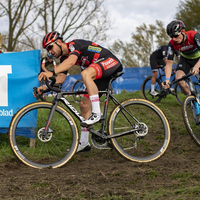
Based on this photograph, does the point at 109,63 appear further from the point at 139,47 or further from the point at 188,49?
the point at 139,47

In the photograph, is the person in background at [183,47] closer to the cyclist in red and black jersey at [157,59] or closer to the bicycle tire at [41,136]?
the bicycle tire at [41,136]

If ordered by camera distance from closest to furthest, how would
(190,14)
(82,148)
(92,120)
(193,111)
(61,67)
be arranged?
(61,67)
(92,120)
(82,148)
(193,111)
(190,14)

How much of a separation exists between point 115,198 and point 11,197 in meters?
0.99

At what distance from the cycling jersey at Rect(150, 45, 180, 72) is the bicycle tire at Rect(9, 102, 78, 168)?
5348mm

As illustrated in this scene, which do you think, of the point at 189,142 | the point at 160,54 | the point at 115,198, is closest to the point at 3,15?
the point at 160,54

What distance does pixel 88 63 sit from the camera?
13.9 ft

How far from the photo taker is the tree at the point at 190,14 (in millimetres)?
22659

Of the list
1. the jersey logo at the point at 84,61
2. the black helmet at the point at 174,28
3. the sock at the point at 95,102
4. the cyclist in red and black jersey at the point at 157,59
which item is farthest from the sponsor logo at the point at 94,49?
the cyclist in red and black jersey at the point at 157,59

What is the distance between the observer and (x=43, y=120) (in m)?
4.04

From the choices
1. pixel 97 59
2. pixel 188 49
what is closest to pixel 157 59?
pixel 188 49

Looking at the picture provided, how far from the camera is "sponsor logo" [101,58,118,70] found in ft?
13.1

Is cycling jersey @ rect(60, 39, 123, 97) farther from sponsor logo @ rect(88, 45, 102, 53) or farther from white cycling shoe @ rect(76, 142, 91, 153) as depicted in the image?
white cycling shoe @ rect(76, 142, 91, 153)

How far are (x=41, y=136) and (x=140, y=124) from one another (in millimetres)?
1501

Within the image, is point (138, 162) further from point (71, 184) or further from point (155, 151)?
point (71, 184)
